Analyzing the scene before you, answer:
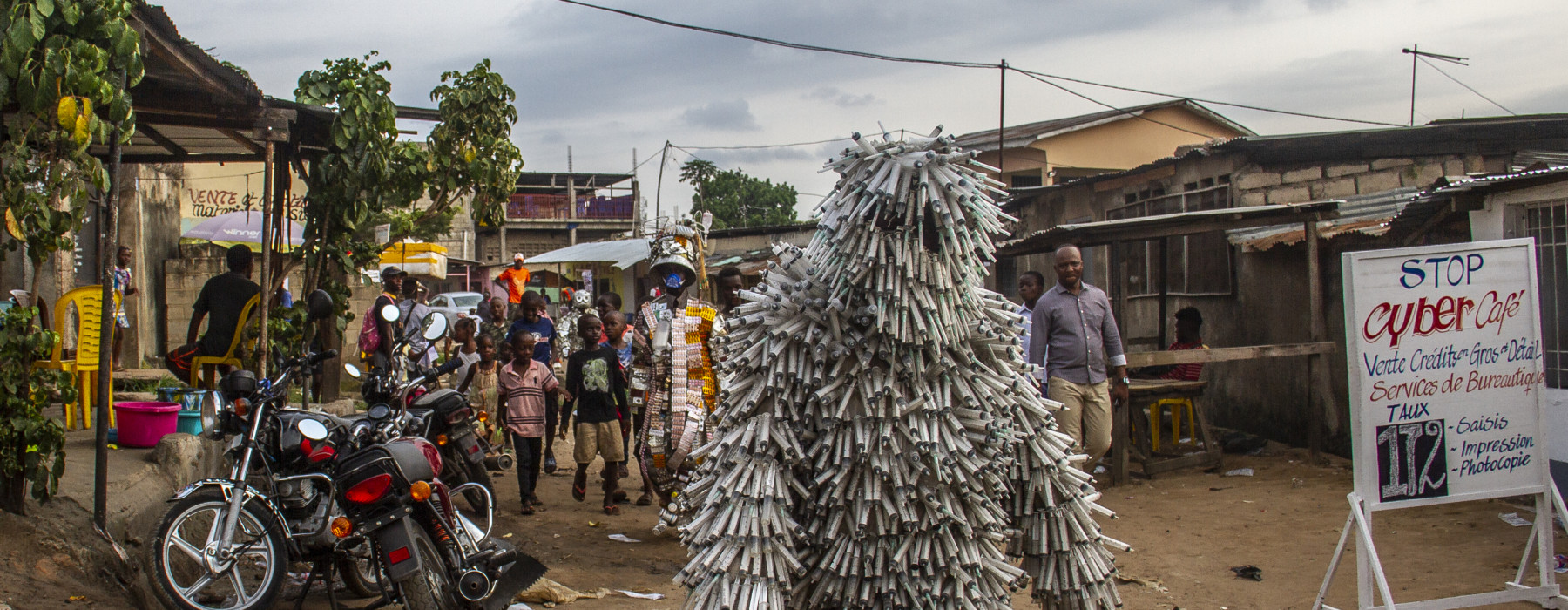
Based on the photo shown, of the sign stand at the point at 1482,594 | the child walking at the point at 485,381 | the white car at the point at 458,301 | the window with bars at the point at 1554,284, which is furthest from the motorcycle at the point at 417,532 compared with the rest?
the white car at the point at 458,301

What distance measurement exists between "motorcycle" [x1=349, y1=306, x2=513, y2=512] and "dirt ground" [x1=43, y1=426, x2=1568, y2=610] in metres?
0.63

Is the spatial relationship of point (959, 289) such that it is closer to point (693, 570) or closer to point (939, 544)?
point (939, 544)

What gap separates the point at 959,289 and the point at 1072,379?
4.13 meters

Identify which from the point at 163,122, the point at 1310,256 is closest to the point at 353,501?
the point at 163,122

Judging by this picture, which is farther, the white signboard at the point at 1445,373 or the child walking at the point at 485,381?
the child walking at the point at 485,381

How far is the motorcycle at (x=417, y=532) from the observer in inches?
166

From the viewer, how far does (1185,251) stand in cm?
1220

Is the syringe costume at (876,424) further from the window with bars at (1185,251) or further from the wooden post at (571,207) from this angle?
the wooden post at (571,207)

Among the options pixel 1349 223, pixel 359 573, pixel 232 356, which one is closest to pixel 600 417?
pixel 232 356

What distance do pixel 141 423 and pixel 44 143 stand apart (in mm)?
2576

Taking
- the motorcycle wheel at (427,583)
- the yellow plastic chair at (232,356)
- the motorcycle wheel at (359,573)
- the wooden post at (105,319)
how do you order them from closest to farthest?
1. the motorcycle wheel at (427,583)
2. the wooden post at (105,319)
3. the motorcycle wheel at (359,573)
4. the yellow plastic chair at (232,356)

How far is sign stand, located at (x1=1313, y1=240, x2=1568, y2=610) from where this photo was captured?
4.39 meters

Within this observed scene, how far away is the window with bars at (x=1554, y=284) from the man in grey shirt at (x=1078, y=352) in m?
2.41

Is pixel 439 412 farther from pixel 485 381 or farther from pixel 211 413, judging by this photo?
pixel 485 381
